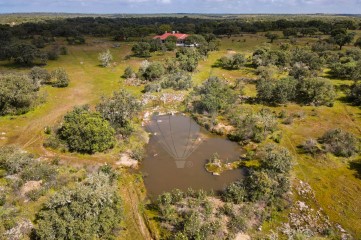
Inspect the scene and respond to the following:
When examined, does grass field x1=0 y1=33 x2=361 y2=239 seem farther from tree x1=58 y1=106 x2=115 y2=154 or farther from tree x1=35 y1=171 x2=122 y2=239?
tree x1=35 y1=171 x2=122 y2=239

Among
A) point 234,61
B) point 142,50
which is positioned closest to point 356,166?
point 234,61

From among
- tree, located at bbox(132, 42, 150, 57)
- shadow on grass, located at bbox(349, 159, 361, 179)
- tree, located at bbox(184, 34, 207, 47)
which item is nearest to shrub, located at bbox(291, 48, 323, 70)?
tree, located at bbox(184, 34, 207, 47)

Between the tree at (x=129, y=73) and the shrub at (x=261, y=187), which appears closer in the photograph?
the shrub at (x=261, y=187)

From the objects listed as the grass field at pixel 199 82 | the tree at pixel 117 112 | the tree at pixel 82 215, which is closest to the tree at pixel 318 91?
the grass field at pixel 199 82

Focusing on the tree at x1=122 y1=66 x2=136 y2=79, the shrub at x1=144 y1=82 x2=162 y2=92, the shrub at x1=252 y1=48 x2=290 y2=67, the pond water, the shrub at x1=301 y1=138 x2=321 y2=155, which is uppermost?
the shrub at x1=252 y1=48 x2=290 y2=67

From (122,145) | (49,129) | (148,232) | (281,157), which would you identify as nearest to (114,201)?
(148,232)

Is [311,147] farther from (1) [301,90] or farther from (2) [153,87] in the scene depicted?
(2) [153,87]

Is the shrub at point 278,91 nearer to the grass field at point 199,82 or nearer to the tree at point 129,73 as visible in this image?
the grass field at point 199,82
